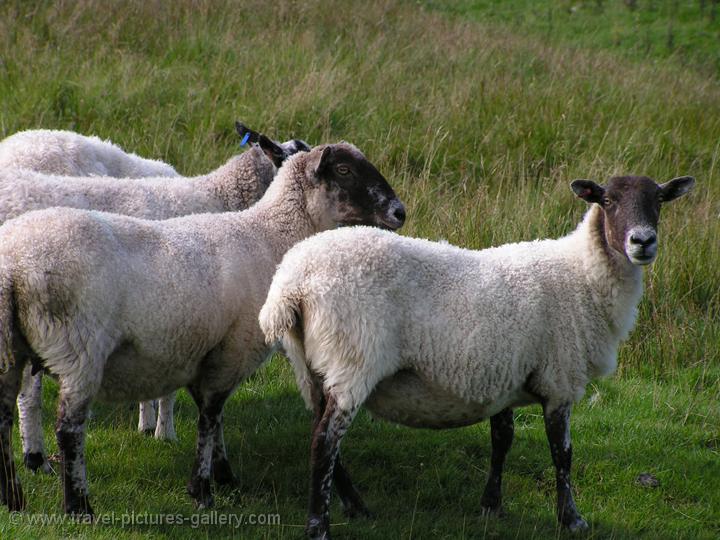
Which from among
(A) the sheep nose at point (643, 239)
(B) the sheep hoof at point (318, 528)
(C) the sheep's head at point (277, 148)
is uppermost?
(C) the sheep's head at point (277, 148)

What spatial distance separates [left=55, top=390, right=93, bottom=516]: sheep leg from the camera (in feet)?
14.3

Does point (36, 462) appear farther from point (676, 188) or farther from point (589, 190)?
point (676, 188)

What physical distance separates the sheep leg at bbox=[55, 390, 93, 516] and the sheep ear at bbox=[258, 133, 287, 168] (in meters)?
2.50

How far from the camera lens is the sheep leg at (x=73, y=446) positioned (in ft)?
14.3

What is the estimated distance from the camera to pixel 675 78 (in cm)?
1374

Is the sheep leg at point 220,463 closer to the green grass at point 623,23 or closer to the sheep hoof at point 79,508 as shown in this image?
the sheep hoof at point 79,508

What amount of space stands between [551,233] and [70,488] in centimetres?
529

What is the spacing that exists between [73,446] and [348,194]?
2.27m

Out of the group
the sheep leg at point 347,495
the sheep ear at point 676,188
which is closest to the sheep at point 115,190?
the sheep leg at point 347,495

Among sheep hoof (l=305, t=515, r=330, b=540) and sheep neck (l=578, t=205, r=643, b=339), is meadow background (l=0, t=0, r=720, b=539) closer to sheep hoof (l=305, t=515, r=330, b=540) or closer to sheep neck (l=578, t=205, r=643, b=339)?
sheep hoof (l=305, t=515, r=330, b=540)

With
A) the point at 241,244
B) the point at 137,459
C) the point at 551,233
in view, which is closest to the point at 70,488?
the point at 137,459

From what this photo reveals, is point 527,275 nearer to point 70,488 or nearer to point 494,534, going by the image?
point 494,534

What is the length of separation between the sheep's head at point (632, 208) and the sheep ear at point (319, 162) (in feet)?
4.91

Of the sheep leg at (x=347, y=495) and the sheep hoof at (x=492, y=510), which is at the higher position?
the sheep leg at (x=347, y=495)
